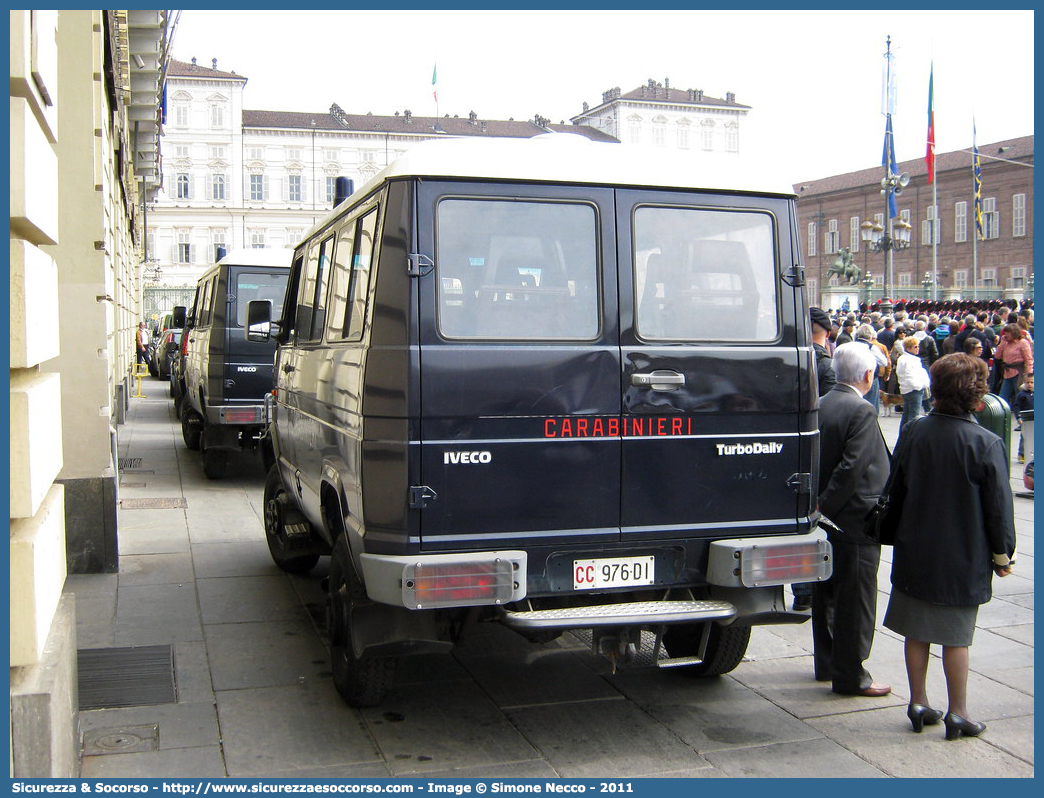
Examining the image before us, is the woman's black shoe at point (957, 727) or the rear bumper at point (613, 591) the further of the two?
the woman's black shoe at point (957, 727)

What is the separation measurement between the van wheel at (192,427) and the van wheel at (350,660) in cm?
968

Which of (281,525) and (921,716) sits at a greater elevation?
(281,525)

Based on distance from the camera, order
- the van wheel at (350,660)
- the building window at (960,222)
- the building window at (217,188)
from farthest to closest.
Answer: the building window at (217,188) < the building window at (960,222) < the van wheel at (350,660)

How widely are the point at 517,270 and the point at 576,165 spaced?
1.83 ft

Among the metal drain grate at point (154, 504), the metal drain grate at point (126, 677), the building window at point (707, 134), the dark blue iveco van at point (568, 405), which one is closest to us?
the dark blue iveco van at point (568, 405)

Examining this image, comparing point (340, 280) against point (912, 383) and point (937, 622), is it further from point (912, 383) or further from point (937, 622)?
point (912, 383)

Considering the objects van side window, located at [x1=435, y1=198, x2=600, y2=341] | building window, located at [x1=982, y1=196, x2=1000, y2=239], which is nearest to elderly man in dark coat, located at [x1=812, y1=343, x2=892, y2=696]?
van side window, located at [x1=435, y1=198, x2=600, y2=341]

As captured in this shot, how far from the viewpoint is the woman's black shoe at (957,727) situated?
4863 millimetres

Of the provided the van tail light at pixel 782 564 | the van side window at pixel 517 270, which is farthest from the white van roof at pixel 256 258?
the van tail light at pixel 782 564

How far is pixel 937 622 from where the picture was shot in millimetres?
4918

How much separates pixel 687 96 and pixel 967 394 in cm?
10126

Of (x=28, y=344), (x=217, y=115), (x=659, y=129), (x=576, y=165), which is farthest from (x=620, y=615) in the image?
(x=659, y=129)

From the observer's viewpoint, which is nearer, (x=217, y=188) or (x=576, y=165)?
(x=576, y=165)

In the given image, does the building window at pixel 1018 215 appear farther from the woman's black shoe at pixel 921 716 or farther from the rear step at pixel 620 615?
the rear step at pixel 620 615
